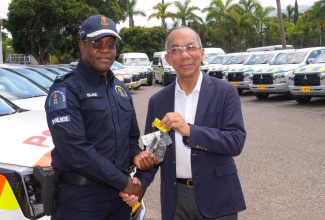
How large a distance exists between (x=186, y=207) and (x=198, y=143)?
0.42 metres

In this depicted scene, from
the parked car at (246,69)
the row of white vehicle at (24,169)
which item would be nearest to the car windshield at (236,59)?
the parked car at (246,69)

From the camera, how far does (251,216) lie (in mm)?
4195

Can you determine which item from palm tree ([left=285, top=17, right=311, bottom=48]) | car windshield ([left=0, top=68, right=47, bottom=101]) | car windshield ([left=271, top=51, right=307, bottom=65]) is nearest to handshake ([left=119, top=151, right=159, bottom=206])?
car windshield ([left=0, top=68, right=47, bottom=101])

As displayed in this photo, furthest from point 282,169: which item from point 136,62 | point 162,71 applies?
point 136,62

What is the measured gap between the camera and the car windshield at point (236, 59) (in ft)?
57.8

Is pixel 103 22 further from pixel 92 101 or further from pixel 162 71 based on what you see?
pixel 162 71

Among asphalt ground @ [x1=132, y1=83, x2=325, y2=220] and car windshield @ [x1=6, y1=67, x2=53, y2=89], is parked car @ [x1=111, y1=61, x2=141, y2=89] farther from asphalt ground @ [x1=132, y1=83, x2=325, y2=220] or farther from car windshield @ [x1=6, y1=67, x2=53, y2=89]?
car windshield @ [x1=6, y1=67, x2=53, y2=89]

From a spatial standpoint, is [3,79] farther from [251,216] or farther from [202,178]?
[202,178]

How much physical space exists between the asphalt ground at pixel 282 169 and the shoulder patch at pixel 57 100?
7.80 ft

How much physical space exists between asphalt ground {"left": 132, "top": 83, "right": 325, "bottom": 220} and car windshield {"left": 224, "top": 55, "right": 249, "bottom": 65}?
7.31m

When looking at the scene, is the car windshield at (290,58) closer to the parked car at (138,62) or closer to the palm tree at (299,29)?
the parked car at (138,62)

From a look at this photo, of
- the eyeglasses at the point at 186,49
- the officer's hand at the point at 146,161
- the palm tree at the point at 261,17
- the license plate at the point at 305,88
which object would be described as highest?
the palm tree at the point at 261,17

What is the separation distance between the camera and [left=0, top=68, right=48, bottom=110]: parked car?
5564 mm

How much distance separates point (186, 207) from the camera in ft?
7.52
